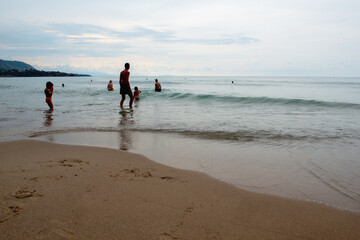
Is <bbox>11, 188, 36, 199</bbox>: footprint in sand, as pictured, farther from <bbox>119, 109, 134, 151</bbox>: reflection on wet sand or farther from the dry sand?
<bbox>119, 109, 134, 151</bbox>: reflection on wet sand

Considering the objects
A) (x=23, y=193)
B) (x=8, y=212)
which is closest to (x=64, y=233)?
(x=8, y=212)

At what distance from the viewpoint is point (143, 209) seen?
2566 mm

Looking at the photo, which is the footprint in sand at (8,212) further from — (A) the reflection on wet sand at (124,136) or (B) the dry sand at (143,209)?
(A) the reflection on wet sand at (124,136)

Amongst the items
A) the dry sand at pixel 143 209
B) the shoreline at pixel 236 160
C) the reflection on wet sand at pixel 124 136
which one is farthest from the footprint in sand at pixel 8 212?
the reflection on wet sand at pixel 124 136

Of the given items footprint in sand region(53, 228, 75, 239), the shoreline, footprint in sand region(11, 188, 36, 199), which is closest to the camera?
footprint in sand region(53, 228, 75, 239)

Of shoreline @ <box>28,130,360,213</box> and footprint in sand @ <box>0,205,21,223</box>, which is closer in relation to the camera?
footprint in sand @ <box>0,205,21,223</box>

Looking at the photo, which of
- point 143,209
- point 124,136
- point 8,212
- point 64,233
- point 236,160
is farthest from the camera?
point 124,136

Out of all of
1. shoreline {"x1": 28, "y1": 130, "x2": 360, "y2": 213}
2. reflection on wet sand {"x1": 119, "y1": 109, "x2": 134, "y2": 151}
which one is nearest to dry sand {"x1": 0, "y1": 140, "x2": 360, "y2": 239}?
shoreline {"x1": 28, "y1": 130, "x2": 360, "y2": 213}

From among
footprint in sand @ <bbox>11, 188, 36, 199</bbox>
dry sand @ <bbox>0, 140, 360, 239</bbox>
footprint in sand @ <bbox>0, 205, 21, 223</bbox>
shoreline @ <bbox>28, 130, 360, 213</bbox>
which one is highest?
footprint in sand @ <bbox>0, 205, 21, 223</bbox>

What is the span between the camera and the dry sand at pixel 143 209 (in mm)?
2201

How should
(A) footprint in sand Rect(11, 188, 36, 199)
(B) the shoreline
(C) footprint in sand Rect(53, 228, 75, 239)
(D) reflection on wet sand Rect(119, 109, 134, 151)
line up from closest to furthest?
(C) footprint in sand Rect(53, 228, 75, 239), (A) footprint in sand Rect(11, 188, 36, 199), (B) the shoreline, (D) reflection on wet sand Rect(119, 109, 134, 151)

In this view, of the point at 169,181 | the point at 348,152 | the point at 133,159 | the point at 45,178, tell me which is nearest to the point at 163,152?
the point at 133,159

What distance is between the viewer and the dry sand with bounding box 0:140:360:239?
2201 millimetres

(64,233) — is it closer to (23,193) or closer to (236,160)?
(23,193)
